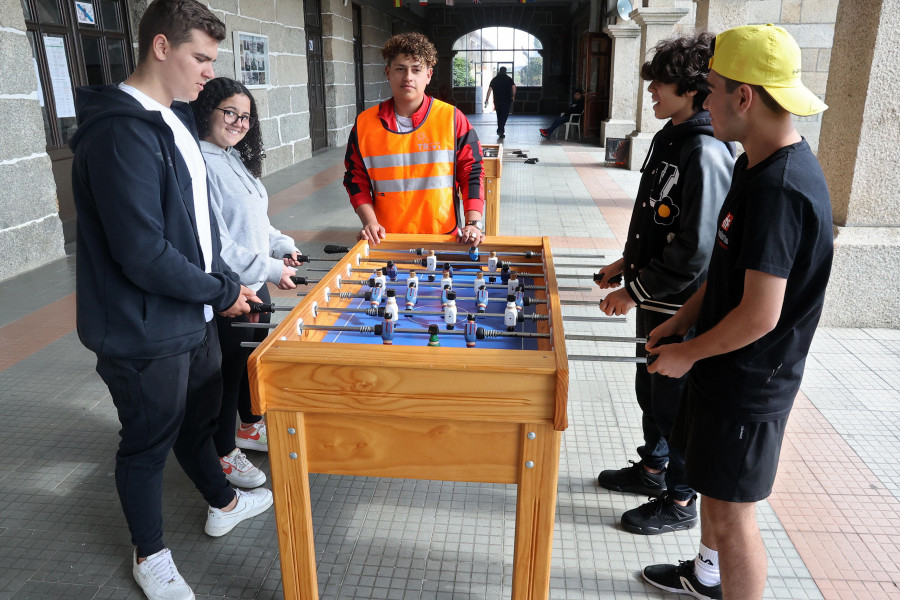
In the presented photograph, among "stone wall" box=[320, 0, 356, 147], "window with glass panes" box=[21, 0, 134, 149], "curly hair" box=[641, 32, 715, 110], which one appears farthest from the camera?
"stone wall" box=[320, 0, 356, 147]

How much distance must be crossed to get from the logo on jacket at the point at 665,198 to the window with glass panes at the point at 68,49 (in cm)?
551

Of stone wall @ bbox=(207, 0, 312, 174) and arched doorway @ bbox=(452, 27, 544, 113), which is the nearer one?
stone wall @ bbox=(207, 0, 312, 174)

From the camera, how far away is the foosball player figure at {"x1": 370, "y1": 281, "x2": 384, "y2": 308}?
2301mm

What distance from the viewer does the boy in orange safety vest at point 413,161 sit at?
125 inches

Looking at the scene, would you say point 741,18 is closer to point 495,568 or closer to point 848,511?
point 848,511

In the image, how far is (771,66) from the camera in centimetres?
155

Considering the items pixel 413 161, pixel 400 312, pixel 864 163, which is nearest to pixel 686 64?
pixel 400 312

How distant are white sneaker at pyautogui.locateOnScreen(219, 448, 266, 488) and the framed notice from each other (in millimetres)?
6895

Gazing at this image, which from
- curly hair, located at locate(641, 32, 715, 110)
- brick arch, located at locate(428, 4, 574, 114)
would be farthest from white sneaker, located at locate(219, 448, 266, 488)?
brick arch, located at locate(428, 4, 574, 114)

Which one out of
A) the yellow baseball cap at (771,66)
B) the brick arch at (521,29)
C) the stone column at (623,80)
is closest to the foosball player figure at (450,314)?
the yellow baseball cap at (771,66)

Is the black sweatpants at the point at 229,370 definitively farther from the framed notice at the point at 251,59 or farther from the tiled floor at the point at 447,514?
the framed notice at the point at 251,59

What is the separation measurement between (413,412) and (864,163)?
375 centimetres

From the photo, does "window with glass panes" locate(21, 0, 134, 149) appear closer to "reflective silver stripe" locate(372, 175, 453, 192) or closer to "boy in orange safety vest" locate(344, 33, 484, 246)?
"boy in orange safety vest" locate(344, 33, 484, 246)

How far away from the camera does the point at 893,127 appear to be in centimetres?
400
